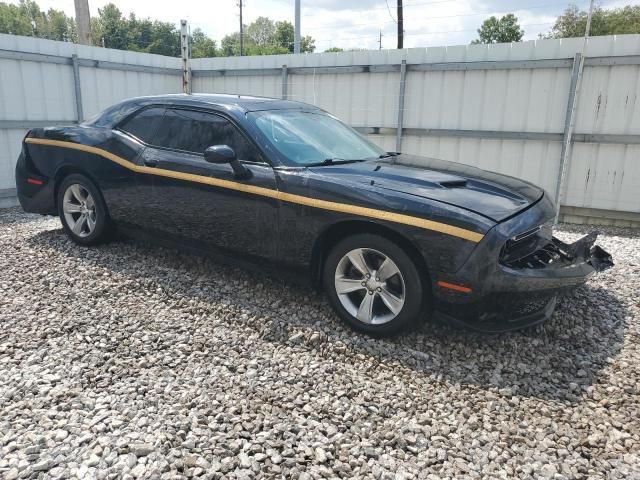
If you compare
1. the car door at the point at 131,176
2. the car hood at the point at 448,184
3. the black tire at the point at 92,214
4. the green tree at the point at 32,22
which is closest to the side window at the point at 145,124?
the car door at the point at 131,176

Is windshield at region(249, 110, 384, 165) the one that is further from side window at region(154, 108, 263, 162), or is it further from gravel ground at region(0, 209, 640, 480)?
gravel ground at region(0, 209, 640, 480)

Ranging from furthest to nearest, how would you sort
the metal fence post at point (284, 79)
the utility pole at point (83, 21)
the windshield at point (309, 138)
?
the utility pole at point (83, 21) → the metal fence post at point (284, 79) → the windshield at point (309, 138)

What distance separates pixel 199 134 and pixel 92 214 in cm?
162

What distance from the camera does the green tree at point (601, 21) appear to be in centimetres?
4125

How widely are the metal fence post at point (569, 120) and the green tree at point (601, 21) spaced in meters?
39.9

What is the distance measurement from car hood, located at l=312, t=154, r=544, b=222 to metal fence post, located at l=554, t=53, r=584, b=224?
397 cm

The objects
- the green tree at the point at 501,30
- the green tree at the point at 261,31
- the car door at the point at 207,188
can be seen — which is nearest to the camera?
the car door at the point at 207,188

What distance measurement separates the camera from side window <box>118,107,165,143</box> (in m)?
4.70

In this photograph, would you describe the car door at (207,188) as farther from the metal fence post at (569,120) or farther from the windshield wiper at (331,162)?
the metal fence post at (569,120)

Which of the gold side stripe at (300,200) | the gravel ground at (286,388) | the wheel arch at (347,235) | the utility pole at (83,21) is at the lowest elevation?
the gravel ground at (286,388)

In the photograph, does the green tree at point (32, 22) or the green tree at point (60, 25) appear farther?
the green tree at point (60, 25)

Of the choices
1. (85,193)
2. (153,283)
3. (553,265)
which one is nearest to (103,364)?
(153,283)

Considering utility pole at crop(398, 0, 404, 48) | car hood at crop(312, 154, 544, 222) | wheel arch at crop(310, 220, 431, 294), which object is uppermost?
utility pole at crop(398, 0, 404, 48)

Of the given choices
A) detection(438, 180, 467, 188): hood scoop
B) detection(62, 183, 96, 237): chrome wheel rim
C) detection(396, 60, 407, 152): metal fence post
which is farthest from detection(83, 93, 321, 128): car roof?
detection(396, 60, 407, 152): metal fence post
